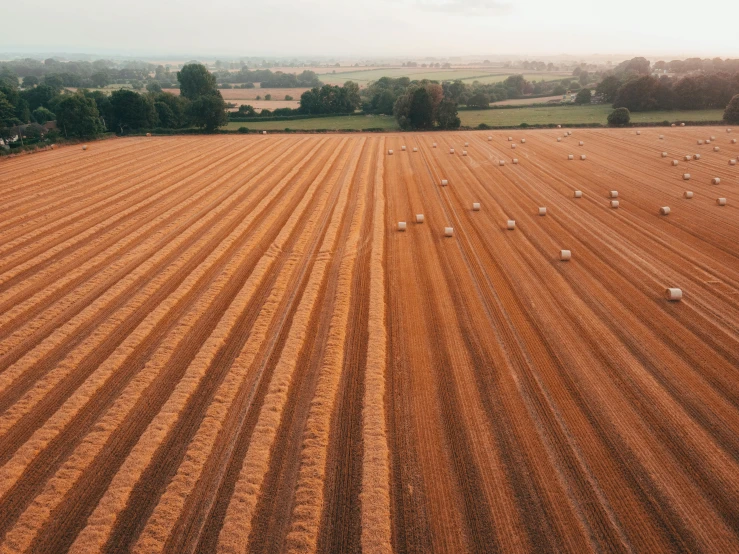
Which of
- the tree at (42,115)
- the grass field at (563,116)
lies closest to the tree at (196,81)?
the tree at (42,115)

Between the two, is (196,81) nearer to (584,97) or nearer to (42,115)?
(42,115)

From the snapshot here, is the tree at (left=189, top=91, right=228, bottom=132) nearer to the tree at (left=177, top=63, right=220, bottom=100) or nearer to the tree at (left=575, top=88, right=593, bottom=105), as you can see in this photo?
the tree at (left=177, top=63, right=220, bottom=100)

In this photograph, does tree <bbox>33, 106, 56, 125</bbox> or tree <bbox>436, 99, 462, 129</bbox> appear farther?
tree <bbox>33, 106, 56, 125</bbox>

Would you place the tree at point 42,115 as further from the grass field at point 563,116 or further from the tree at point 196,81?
the grass field at point 563,116

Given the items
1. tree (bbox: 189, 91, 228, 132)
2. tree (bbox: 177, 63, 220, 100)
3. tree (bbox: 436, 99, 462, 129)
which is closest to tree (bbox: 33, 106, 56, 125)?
tree (bbox: 189, 91, 228, 132)

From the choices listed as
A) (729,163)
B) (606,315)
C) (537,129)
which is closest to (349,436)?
(606,315)

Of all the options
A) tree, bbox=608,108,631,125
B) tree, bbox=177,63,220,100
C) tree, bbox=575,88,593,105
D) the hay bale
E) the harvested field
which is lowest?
the harvested field
